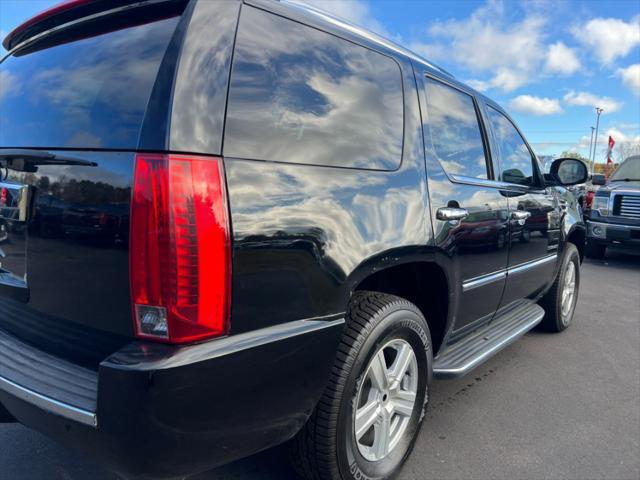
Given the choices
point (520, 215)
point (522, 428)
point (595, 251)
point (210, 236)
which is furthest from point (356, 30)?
point (595, 251)

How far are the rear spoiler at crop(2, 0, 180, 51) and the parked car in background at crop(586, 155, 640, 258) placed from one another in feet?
28.2

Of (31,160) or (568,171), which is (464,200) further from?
(568,171)

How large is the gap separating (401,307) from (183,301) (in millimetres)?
1076

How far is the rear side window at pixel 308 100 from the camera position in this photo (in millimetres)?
1627

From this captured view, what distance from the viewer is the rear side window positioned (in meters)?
1.63

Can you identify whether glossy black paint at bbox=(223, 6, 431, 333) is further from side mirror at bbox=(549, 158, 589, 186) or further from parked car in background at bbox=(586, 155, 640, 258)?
parked car in background at bbox=(586, 155, 640, 258)

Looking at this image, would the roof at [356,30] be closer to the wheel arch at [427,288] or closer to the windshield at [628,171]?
the wheel arch at [427,288]

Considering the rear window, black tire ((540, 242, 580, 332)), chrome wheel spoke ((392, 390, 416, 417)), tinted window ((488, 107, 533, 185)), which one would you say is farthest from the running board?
the rear window

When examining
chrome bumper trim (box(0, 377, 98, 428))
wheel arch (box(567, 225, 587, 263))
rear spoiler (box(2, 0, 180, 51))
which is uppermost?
rear spoiler (box(2, 0, 180, 51))

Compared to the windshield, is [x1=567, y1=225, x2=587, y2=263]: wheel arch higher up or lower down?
lower down

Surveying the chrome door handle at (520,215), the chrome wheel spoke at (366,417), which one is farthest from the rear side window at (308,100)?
the chrome door handle at (520,215)

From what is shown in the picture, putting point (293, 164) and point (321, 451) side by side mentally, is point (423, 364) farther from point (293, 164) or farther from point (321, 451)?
A: point (293, 164)

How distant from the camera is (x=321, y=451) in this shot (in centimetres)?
192

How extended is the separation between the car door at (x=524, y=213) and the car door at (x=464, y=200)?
18 cm
